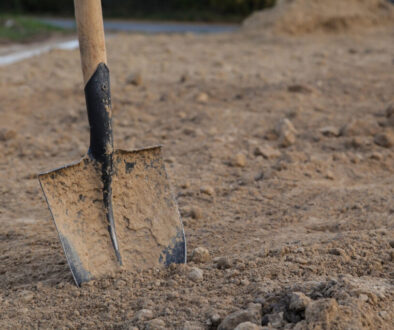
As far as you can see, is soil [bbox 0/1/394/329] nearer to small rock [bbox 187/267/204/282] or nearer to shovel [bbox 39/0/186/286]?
small rock [bbox 187/267/204/282]

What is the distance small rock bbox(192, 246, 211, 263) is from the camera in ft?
7.64

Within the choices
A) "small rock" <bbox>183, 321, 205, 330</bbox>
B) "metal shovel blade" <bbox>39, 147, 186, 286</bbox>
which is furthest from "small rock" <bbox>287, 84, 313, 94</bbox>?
"small rock" <bbox>183, 321, 205, 330</bbox>

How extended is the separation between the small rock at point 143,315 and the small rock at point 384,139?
2521 mm

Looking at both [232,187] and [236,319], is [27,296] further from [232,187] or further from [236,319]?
[232,187]

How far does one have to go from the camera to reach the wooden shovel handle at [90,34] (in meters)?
2.24

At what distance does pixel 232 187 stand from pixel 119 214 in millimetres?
1012

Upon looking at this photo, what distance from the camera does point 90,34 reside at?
2.26 meters

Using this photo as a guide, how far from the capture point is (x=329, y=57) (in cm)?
693

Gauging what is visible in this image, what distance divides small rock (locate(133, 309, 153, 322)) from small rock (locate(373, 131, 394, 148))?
99.3 inches

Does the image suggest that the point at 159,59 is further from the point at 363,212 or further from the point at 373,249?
the point at 373,249

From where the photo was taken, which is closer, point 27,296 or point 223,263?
point 27,296

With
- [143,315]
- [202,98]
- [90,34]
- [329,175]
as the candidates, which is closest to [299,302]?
[143,315]

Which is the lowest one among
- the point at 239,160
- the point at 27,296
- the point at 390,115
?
the point at 27,296

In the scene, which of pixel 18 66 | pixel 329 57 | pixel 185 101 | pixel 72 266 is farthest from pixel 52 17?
pixel 72 266
